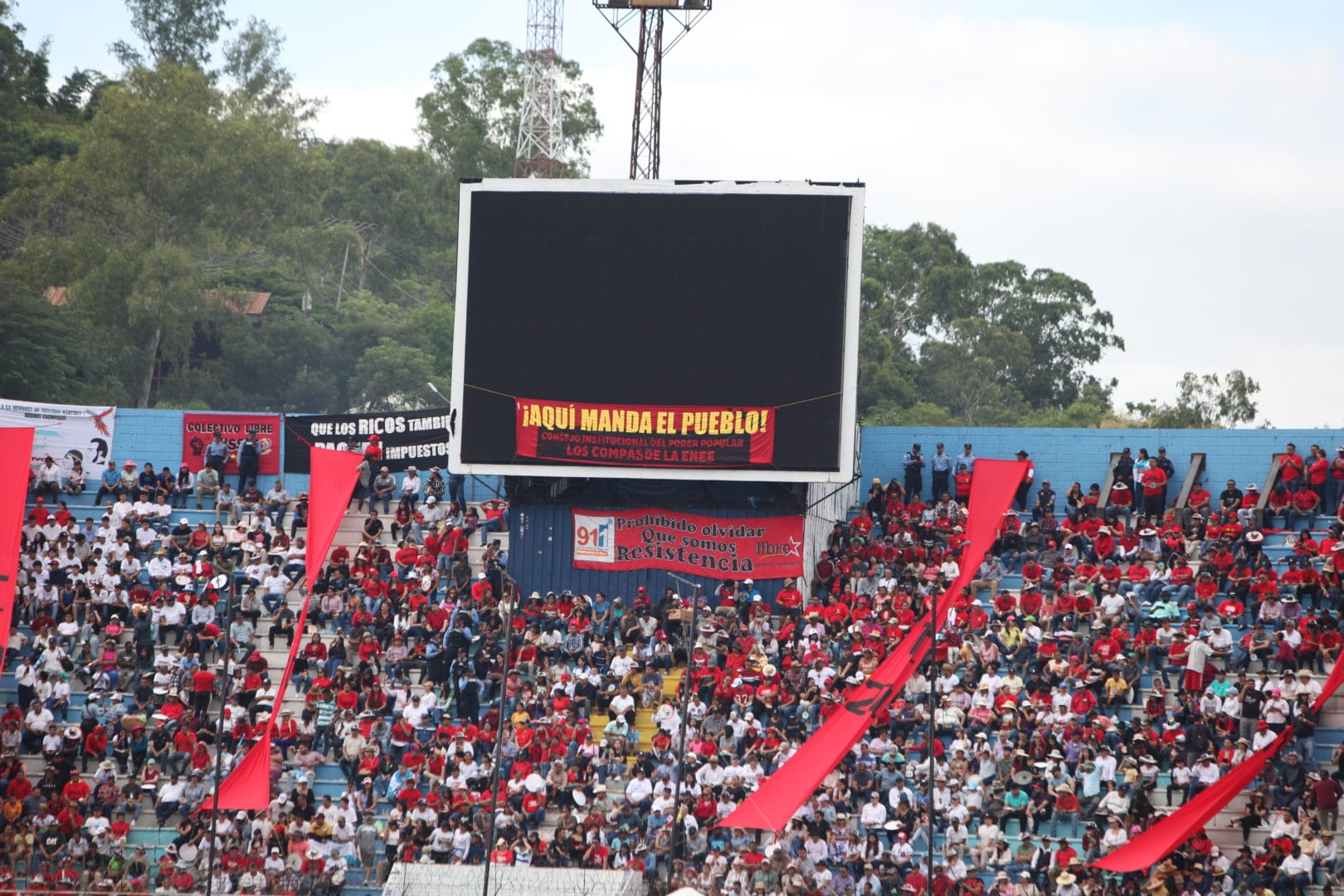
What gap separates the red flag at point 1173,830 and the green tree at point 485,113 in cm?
6419

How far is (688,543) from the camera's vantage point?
35.3 metres

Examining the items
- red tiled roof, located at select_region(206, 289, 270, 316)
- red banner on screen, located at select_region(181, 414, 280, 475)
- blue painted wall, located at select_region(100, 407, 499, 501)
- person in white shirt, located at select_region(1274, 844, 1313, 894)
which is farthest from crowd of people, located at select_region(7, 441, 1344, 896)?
red tiled roof, located at select_region(206, 289, 270, 316)

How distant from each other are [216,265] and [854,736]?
46626 mm

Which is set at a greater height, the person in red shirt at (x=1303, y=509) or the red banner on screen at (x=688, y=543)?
the person in red shirt at (x=1303, y=509)

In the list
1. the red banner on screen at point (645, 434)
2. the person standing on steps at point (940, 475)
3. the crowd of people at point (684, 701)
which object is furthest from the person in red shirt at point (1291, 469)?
the red banner on screen at point (645, 434)

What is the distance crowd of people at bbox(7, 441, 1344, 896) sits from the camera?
27688 millimetres

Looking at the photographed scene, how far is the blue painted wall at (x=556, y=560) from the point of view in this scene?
117ft

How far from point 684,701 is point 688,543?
1004 centimetres

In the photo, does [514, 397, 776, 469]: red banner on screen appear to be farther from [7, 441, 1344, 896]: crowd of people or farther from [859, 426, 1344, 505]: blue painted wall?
[859, 426, 1344, 505]: blue painted wall

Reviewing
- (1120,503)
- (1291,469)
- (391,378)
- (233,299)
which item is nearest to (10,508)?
(1120,503)

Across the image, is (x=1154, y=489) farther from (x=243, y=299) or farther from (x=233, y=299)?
(x=243, y=299)

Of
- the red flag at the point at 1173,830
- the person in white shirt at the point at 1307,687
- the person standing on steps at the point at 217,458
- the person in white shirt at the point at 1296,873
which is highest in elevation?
the person standing on steps at the point at 217,458

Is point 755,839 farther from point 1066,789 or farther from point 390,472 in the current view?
point 390,472

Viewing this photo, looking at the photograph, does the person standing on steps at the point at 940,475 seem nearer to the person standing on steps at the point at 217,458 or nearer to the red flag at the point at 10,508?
the person standing on steps at the point at 217,458
